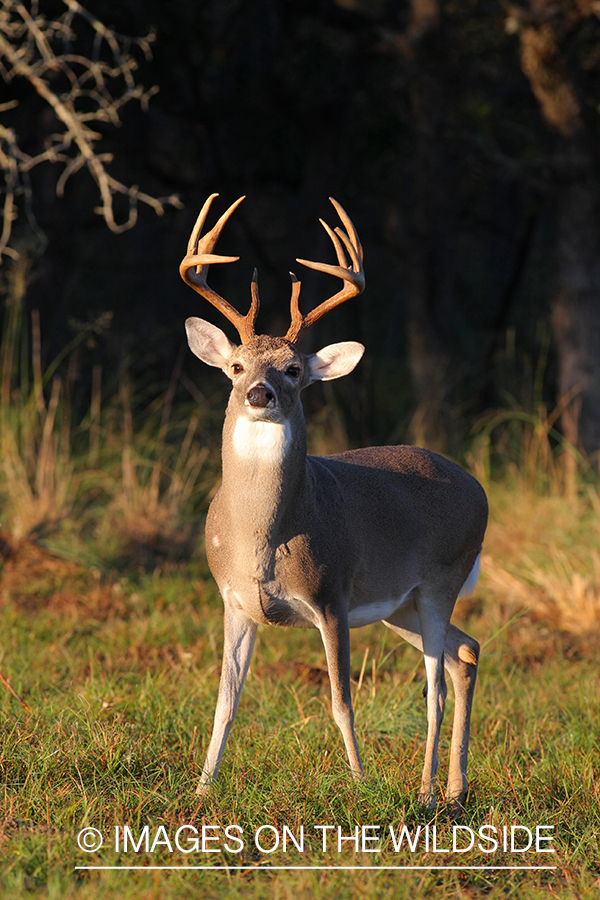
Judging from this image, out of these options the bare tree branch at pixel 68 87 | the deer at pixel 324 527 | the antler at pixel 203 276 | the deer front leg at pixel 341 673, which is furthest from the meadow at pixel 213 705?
the antler at pixel 203 276

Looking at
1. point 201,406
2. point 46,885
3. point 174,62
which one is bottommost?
point 46,885

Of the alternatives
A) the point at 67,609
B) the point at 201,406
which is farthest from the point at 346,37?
the point at 67,609

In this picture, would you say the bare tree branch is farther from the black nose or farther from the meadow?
the black nose

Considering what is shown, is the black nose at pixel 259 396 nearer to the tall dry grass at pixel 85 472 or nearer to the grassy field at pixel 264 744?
the grassy field at pixel 264 744

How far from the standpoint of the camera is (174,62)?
10758 millimetres

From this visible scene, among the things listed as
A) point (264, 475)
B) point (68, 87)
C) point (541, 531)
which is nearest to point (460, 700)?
point (264, 475)

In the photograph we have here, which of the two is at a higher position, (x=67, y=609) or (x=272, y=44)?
(x=272, y=44)

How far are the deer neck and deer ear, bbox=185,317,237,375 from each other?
1.02 ft

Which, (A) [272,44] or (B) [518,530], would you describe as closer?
(B) [518,530]

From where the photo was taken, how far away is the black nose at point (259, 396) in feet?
11.3

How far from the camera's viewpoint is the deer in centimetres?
367

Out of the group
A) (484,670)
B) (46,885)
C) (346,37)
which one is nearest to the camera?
(46,885)

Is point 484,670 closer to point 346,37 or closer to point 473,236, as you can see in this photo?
point 346,37

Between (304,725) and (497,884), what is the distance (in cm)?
132
